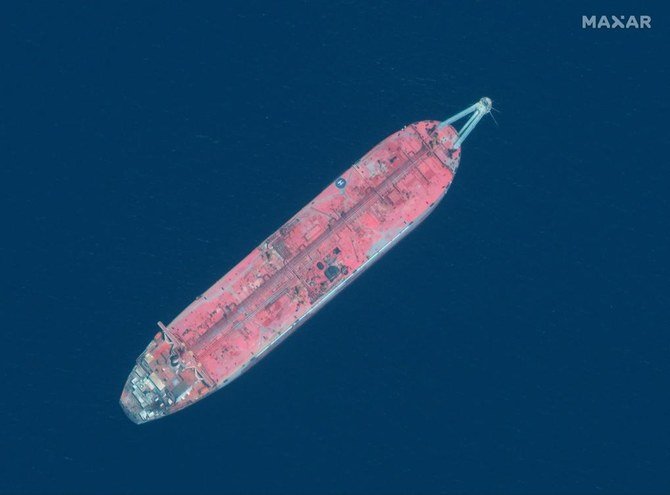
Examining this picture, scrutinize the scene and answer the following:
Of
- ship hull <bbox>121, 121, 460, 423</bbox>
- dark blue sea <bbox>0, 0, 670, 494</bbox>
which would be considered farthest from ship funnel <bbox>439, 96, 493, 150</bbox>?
dark blue sea <bbox>0, 0, 670, 494</bbox>

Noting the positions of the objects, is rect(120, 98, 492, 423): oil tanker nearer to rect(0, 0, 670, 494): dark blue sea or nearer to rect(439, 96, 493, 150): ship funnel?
rect(439, 96, 493, 150): ship funnel

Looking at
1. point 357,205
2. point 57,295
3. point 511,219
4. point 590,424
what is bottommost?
point 590,424

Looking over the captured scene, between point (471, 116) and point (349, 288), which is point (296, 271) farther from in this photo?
point (471, 116)

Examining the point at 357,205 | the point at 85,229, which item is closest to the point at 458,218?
the point at 357,205

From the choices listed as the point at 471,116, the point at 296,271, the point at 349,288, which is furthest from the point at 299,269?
the point at 471,116

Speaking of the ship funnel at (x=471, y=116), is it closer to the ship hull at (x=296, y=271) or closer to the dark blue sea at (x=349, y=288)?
the ship hull at (x=296, y=271)

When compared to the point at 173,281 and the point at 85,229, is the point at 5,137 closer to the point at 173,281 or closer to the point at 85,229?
the point at 85,229
